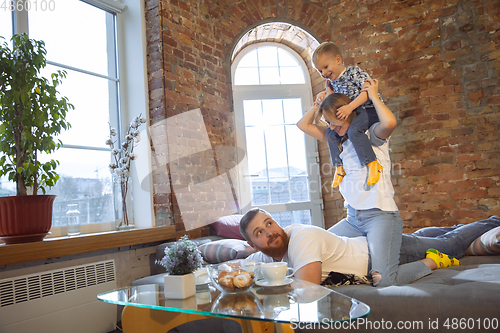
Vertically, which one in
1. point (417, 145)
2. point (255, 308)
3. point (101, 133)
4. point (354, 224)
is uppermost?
point (101, 133)

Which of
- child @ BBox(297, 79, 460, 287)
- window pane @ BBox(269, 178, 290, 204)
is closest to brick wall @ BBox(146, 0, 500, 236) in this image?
window pane @ BBox(269, 178, 290, 204)

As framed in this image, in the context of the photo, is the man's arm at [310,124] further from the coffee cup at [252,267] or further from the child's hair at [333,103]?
the coffee cup at [252,267]

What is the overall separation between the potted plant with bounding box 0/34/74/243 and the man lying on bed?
1.22 metres

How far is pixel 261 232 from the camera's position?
5.38 feet

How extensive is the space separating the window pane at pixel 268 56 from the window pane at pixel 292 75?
0.14m

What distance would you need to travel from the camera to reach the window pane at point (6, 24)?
244cm

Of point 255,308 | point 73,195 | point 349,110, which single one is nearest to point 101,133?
point 73,195

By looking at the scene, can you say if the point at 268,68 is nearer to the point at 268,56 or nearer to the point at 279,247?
the point at 268,56

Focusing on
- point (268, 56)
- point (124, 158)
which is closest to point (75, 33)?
point (124, 158)

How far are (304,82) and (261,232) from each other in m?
3.06

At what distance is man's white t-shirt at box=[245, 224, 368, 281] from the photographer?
1523 millimetres

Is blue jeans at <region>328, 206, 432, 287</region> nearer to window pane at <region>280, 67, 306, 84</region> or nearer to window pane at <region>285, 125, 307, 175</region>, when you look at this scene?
window pane at <region>285, 125, 307, 175</region>

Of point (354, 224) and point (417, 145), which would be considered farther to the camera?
point (417, 145)

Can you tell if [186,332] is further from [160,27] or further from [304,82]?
[304,82]
